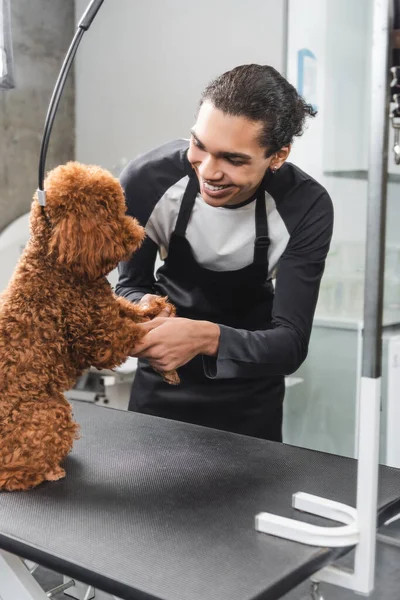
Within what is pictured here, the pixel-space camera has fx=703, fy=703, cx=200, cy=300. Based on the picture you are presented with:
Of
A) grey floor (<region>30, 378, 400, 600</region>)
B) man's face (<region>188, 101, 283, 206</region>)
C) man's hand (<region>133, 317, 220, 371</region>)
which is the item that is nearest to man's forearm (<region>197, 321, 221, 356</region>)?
man's hand (<region>133, 317, 220, 371</region>)

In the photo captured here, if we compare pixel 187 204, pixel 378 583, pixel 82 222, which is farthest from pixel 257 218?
pixel 378 583

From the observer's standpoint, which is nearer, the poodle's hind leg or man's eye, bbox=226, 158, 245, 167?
the poodle's hind leg

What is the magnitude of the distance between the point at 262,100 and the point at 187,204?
0.99 ft

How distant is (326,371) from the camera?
8.70 ft

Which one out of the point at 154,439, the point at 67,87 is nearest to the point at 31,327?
the point at 154,439

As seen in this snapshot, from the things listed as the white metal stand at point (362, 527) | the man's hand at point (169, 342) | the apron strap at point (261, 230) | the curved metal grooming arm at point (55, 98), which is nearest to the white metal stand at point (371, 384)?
the white metal stand at point (362, 527)

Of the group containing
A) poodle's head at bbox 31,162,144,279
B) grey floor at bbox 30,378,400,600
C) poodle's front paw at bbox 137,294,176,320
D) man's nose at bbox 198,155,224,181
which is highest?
man's nose at bbox 198,155,224,181

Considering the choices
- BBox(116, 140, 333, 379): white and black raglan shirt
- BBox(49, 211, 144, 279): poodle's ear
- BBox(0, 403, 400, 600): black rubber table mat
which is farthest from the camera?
BBox(116, 140, 333, 379): white and black raglan shirt

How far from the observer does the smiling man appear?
119 centimetres

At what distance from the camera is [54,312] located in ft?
3.22

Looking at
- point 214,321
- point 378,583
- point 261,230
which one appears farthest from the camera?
point 378,583

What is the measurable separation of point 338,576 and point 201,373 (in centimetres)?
71

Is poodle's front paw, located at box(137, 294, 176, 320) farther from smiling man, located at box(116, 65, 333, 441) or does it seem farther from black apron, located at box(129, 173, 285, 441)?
black apron, located at box(129, 173, 285, 441)

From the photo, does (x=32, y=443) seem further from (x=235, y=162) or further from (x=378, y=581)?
(x=378, y=581)
